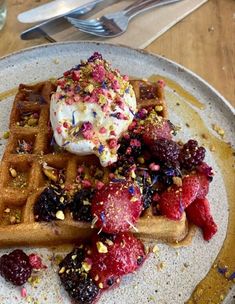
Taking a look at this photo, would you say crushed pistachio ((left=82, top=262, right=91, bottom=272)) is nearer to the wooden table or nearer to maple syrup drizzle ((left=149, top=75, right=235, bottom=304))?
maple syrup drizzle ((left=149, top=75, right=235, bottom=304))

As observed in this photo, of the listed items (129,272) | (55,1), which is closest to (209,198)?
(129,272)

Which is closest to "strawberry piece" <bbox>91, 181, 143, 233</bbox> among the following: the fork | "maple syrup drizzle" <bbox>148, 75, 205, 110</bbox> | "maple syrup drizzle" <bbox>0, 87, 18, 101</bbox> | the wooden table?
"maple syrup drizzle" <bbox>148, 75, 205, 110</bbox>

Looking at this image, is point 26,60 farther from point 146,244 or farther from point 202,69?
point 146,244

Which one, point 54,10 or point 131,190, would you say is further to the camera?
point 54,10

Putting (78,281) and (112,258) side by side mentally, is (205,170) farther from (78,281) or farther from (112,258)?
(78,281)

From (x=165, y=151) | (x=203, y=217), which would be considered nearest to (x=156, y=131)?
(x=165, y=151)
